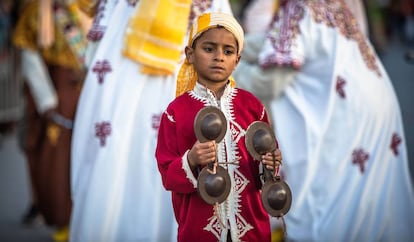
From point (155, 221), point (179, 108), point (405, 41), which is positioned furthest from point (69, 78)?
point (405, 41)

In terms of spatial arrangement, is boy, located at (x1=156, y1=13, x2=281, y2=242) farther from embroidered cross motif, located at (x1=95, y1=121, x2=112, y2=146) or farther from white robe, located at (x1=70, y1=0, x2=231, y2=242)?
embroidered cross motif, located at (x1=95, y1=121, x2=112, y2=146)

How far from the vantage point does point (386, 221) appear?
605cm

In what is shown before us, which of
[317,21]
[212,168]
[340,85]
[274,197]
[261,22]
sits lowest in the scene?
[274,197]

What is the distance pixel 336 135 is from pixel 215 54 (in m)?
2.60

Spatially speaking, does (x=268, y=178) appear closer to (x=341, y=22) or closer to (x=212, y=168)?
(x=212, y=168)

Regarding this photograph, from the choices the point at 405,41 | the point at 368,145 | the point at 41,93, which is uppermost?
the point at 405,41

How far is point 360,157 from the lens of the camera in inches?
244

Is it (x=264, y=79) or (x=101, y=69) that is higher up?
(x=264, y=79)

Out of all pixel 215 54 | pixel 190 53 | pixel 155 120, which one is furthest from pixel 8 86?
pixel 215 54

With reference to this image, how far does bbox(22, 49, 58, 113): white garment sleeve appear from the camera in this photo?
789 centimetres

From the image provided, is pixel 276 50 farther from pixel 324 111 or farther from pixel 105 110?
pixel 105 110

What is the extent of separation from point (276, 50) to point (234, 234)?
2.73 m

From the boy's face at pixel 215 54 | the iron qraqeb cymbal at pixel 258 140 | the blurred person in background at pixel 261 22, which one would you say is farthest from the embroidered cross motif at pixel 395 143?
the iron qraqeb cymbal at pixel 258 140

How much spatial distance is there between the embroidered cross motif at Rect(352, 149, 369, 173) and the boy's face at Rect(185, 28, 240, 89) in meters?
2.46
